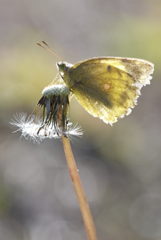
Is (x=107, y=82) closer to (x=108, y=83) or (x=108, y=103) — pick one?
(x=108, y=83)

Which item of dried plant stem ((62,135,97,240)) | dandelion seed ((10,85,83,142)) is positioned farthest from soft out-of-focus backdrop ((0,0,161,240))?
dried plant stem ((62,135,97,240))

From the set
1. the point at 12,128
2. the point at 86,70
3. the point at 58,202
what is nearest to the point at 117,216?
Answer: the point at 58,202

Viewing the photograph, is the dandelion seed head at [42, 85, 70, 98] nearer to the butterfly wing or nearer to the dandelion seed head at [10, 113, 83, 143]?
the dandelion seed head at [10, 113, 83, 143]

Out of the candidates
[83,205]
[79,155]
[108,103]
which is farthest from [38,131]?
[79,155]

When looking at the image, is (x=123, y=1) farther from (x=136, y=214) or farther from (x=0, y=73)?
(x=136, y=214)

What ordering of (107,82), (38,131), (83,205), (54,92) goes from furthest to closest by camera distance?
1. (107,82)
2. (38,131)
3. (54,92)
4. (83,205)
